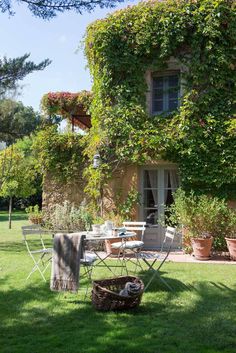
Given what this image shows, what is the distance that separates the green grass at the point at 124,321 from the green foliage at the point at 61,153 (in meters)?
5.19

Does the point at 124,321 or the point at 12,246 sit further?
the point at 12,246

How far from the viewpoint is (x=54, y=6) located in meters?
4.79

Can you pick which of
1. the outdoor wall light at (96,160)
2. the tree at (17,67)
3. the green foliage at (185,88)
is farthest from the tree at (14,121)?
the green foliage at (185,88)

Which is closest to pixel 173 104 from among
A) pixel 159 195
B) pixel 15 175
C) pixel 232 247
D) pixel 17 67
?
pixel 159 195

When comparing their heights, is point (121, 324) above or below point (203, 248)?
below

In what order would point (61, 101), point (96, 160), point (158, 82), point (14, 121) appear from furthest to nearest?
point (61, 101), point (158, 82), point (96, 160), point (14, 121)

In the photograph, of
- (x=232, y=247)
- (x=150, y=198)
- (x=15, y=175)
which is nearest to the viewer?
(x=232, y=247)

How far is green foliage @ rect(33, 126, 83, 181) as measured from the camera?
38.5ft

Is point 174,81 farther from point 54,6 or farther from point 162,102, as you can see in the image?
point 54,6

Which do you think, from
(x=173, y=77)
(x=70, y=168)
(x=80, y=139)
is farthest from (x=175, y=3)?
(x=70, y=168)

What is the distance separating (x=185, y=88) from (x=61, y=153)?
405 cm

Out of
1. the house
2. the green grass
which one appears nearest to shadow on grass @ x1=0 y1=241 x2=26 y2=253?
the house

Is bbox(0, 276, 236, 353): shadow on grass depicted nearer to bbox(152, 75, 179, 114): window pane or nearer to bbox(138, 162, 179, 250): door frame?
bbox(138, 162, 179, 250): door frame

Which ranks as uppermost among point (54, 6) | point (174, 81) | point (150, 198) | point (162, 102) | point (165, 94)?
point (174, 81)
